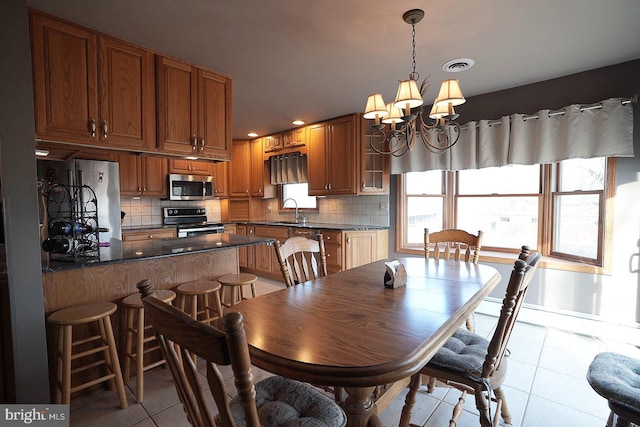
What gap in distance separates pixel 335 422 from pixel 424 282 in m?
0.92

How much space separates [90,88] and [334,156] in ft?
Answer: 9.35

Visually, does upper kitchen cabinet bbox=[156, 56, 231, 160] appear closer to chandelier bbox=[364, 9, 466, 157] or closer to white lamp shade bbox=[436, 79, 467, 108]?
chandelier bbox=[364, 9, 466, 157]

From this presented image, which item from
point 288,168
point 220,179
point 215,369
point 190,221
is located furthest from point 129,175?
point 215,369

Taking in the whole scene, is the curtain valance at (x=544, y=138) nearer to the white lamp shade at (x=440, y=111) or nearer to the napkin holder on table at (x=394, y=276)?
the white lamp shade at (x=440, y=111)

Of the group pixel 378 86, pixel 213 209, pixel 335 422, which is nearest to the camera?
pixel 335 422

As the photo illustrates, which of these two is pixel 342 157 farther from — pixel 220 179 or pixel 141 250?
pixel 141 250

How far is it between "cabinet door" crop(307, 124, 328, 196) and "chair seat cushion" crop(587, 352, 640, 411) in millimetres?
3479

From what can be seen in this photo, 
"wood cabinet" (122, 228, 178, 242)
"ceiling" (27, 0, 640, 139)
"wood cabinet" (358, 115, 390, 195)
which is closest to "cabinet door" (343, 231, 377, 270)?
"wood cabinet" (358, 115, 390, 195)

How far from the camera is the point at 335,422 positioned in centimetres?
107

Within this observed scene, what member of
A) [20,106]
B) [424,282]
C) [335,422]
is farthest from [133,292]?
[424,282]

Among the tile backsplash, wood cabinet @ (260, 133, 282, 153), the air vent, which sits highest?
the air vent

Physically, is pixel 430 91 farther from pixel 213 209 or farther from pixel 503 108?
pixel 213 209

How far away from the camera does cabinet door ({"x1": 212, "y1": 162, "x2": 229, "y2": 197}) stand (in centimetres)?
552

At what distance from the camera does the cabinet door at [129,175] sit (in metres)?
4.28
